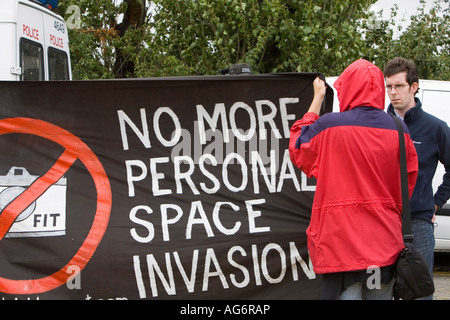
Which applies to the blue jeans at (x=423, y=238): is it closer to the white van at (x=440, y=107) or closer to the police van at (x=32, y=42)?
the white van at (x=440, y=107)

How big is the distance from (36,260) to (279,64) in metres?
6.26

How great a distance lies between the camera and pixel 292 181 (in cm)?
457

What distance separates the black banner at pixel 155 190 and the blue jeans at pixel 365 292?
107 centimetres

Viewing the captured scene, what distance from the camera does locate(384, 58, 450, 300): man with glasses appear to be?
4.04 metres

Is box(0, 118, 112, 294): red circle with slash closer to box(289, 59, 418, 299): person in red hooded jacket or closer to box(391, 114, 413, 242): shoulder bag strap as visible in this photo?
box(289, 59, 418, 299): person in red hooded jacket

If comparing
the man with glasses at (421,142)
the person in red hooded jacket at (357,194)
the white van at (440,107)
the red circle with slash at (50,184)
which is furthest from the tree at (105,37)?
the person in red hooded jacket at (357,194)

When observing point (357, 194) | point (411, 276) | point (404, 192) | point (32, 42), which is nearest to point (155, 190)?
point (357, 194)

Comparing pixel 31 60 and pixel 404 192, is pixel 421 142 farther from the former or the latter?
pixel 31 60

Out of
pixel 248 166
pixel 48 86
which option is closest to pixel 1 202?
pixel 48 86

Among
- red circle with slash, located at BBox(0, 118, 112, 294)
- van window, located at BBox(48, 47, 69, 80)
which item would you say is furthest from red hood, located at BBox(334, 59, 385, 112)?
van window, located at BBox(48, 47, 69, 80)

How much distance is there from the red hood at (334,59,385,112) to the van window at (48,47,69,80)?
5.51 metres

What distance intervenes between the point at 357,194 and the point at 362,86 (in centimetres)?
57

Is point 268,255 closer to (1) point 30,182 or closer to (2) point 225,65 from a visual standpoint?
(1) point 30,182

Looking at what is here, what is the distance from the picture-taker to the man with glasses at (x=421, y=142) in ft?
13.3
